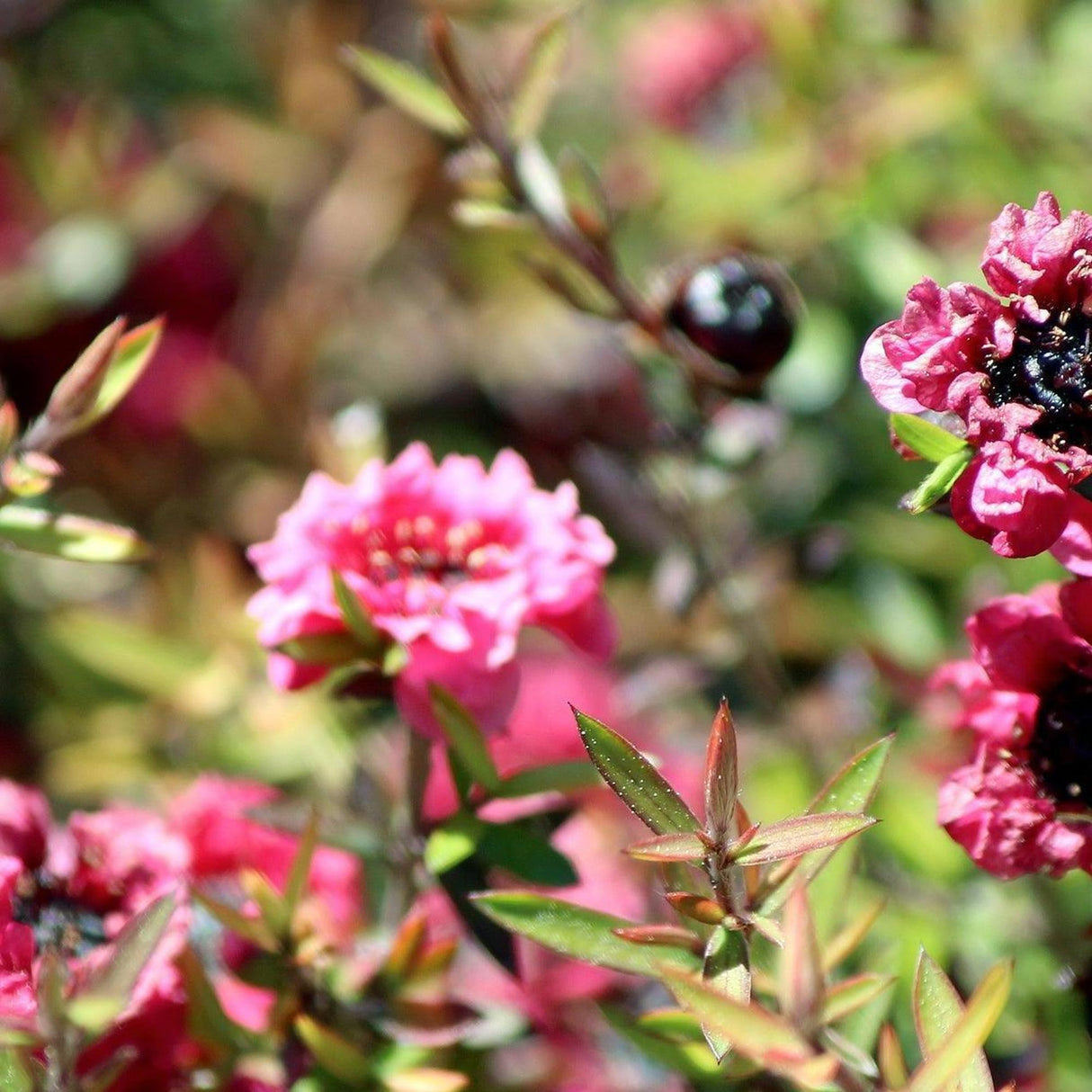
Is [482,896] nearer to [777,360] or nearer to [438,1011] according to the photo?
[438,1011]

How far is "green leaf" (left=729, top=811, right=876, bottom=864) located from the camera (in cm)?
47

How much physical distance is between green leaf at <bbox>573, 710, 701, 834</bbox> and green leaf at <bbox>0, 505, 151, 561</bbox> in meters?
0.23

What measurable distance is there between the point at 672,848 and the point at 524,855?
15 centimetres

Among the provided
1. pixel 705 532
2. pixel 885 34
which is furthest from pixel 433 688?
pixel 885 34

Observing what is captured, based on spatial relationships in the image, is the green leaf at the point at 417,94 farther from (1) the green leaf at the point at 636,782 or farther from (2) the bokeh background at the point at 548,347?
(1) the green leaf at the point at 636,782

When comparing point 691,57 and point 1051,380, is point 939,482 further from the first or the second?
point 691,57

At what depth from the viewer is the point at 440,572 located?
654mm

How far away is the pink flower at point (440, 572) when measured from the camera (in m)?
0.59

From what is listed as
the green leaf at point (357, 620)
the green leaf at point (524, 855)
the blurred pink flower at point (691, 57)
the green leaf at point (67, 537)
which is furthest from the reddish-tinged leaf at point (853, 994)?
the blurred pink flower at point (691, 57)

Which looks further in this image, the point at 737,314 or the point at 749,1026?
the point at 737,314

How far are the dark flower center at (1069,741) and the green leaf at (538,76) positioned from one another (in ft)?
1.33

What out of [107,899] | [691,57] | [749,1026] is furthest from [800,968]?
[691,57]

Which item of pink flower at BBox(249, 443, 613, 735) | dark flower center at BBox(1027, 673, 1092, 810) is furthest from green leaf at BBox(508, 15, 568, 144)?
dark flower center at BBox(1027, 673, 1092, 810)

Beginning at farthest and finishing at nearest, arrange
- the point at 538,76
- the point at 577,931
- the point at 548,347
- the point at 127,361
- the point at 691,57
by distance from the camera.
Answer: the point at 548,347 → the point at 691,57 → the point at 538,76 → the point at 127,361 → the point at 577,931
